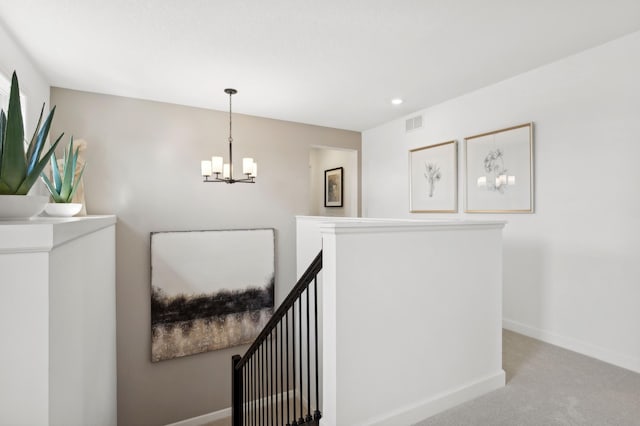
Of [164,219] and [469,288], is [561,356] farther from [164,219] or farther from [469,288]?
[164,219]

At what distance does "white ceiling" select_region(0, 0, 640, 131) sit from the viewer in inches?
82.3

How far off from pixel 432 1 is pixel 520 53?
3.69ft

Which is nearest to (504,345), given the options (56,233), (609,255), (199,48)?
(609,255)

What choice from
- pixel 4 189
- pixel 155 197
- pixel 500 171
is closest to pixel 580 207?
pixel 500 171

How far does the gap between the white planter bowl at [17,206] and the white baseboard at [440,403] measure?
1.73 m

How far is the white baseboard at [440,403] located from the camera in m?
1.76

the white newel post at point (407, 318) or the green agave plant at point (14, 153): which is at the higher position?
the green agave plant at point (14, 153)

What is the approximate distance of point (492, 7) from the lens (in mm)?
2070

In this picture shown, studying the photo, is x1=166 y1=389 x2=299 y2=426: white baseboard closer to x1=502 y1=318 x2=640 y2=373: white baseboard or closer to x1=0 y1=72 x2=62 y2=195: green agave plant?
x1=502 y1=318 x2=640 y2=373: white baseboard

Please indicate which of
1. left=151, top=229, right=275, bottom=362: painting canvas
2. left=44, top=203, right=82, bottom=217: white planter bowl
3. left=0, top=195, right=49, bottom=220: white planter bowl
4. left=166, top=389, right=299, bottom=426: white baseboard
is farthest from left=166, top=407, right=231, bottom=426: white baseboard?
left=0, top=195, right=49, bottom=220: white planter bowl

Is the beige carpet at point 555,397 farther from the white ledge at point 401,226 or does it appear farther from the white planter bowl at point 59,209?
the white planter bowl at point 59,209

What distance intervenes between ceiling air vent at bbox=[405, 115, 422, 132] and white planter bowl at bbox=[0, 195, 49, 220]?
390cm

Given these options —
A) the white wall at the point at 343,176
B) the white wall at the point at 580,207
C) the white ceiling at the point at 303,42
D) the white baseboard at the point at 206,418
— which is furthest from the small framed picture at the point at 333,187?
the white baseboard at the point at 206,418

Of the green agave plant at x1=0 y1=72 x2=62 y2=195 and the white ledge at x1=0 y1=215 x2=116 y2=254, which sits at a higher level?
the green agave plant at x1=0 y1=72 x2=62 y2=195
